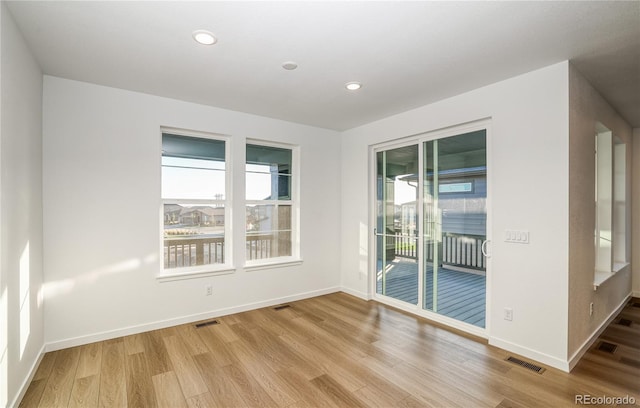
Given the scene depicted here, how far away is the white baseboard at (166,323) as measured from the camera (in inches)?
116

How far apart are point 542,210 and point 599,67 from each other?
4.33ft

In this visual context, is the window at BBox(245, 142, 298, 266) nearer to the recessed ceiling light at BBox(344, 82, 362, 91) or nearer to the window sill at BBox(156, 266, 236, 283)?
the window sill at BBox(156, 266, 236, 283)

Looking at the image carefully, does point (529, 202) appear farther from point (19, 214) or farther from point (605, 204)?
point (19, 214)

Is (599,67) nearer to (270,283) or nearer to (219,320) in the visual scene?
(270,283)

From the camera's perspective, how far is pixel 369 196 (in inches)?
178

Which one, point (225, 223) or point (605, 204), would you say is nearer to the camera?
point (605, 204)

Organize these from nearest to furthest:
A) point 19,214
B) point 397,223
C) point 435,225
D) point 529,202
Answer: point 19,214, point 529,202, point 435,225, point 397,223

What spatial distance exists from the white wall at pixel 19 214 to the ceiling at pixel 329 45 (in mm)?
270

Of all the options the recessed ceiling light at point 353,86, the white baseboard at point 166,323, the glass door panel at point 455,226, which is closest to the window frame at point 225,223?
the white baseboard at point 166,323

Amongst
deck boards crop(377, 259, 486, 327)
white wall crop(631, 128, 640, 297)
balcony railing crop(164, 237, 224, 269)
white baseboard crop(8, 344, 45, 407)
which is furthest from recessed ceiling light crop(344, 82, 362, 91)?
white wall crop(631, 128, 640, 297)

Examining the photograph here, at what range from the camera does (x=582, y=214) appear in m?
2.74

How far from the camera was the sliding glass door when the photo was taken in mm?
3275

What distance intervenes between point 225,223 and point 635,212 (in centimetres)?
603

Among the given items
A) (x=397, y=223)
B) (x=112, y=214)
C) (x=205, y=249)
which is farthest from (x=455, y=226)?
(x=112, y=214)
